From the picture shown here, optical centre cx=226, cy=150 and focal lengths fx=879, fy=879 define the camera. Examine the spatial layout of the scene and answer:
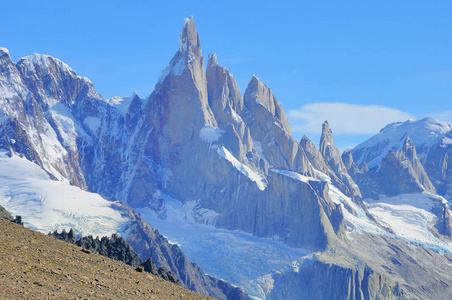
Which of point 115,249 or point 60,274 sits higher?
point 115,249

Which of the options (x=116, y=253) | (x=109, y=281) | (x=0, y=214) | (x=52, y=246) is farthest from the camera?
(x=116, y=253)

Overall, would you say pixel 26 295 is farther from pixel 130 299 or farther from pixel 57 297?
pixel 130 299

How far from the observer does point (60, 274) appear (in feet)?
198

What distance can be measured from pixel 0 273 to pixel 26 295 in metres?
→ 4.00

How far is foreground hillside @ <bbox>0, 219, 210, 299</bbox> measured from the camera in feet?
180

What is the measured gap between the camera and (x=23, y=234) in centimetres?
7019

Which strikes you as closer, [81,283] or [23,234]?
[81,283]

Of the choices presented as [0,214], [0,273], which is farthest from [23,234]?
[0,214]

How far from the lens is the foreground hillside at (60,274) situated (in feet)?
180

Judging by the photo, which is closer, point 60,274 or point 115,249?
point 60,274

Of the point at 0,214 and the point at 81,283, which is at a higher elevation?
the point at 0,214

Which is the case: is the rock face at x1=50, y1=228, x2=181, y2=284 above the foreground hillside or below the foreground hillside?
above

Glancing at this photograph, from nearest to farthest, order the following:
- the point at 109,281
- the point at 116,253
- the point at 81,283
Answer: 1. the point at 81,283
2. the point at 109,281
3. the point at 116,253

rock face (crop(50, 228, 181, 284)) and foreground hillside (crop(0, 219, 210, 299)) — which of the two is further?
rock face (crop(50, 228, 181, 284))
